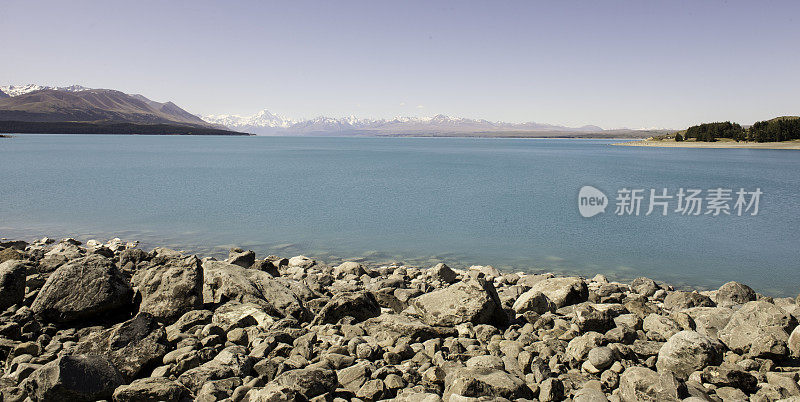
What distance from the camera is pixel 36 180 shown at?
41.3m

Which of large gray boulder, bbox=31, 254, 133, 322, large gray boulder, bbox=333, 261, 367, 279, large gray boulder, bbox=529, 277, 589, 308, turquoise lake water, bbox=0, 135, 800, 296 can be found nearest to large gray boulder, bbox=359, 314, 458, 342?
large gray boulder, bbox=529, 277, 589, 308

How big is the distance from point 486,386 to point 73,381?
549 cm

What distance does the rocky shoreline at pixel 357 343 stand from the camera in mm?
6246

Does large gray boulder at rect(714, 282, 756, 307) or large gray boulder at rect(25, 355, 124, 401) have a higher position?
large gray boulder at rect(25, 355, 124, 401)

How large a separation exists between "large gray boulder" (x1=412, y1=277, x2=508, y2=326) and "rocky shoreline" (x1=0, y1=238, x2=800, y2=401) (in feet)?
0.09

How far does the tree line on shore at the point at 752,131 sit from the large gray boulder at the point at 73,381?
14699 cm

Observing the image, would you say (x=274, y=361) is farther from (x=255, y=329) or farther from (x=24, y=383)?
(x=24, y=383)

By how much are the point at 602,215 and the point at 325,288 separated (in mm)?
22092

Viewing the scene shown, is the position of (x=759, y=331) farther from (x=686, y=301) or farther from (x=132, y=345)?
(x=132, y=345)

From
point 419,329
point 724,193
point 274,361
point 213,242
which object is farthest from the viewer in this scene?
point 724,193

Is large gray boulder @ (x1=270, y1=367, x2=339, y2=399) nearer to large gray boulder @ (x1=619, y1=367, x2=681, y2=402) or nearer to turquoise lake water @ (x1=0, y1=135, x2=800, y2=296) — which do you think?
large gray boulder @ (x1=619, y1=367, x2=681, y2=402)

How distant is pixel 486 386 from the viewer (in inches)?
238

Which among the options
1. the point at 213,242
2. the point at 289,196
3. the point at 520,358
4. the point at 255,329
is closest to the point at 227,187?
the point at 289,196

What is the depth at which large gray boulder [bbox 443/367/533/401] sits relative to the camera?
5.94 meters
